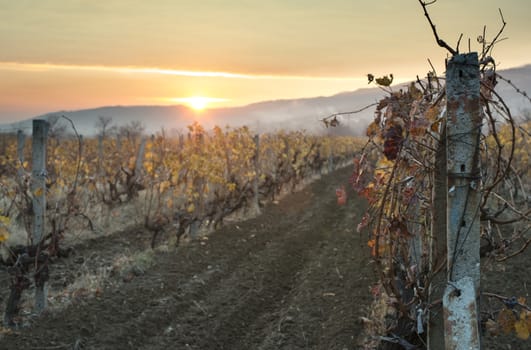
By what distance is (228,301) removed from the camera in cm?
598

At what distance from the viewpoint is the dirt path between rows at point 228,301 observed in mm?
4918

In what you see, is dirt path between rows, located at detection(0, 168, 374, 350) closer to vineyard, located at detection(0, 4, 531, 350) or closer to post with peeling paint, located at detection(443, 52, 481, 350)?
vineyard, located at detection(0, 4, 531, 350)

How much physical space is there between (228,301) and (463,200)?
4.31m

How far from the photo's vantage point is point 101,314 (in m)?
5.50

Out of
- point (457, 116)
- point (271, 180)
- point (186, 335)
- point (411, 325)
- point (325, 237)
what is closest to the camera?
point (457, 116)

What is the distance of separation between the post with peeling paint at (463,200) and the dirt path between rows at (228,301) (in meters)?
2.59

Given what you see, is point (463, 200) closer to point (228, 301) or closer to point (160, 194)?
point (228, 301)

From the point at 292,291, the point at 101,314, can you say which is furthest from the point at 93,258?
the point at 292,291

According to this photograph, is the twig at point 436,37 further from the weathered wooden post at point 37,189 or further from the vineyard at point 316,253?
the weathered wooden post at point 37,189

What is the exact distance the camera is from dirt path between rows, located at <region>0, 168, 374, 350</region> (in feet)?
16.1

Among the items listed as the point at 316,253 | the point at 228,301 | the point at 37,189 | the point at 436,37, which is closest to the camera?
the point at 436,37

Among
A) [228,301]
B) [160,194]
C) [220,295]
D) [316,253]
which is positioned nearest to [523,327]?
[228,301]

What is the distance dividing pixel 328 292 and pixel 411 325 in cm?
269

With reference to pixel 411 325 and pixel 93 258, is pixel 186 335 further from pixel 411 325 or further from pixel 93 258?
pixel 93 258
